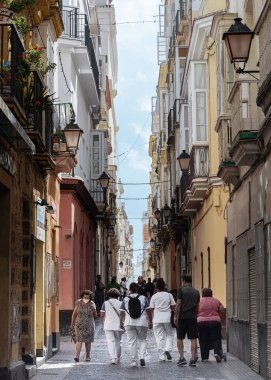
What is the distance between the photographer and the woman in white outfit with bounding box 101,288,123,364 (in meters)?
18.8

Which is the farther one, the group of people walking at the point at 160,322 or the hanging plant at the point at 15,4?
the group of people walking at the point at 160,322

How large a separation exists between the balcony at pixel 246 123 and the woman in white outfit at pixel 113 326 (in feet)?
15.7

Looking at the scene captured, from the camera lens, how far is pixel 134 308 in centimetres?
1850

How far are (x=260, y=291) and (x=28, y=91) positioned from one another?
518cm

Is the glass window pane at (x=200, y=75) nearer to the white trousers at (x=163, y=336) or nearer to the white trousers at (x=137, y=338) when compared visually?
the white trousers at (x=163, y=336)

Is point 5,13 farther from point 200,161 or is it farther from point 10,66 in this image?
point 200,161

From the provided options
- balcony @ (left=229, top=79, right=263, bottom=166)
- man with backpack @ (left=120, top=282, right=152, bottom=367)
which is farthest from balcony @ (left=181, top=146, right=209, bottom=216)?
balcony @ (left=229, top=79, right=263, bottom=166)

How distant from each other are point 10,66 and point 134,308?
6918 millimetres

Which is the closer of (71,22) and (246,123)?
(246,123)

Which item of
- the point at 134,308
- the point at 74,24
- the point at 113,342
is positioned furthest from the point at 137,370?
the point at 74,24

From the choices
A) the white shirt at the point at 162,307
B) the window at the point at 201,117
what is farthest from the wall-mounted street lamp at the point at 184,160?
the white shirt at the point at 162,307

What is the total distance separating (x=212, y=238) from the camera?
87.8 feet

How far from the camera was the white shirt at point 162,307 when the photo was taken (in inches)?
758

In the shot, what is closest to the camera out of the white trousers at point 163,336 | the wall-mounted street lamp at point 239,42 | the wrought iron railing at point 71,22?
the wall-mounted street lamp at point 239,42
